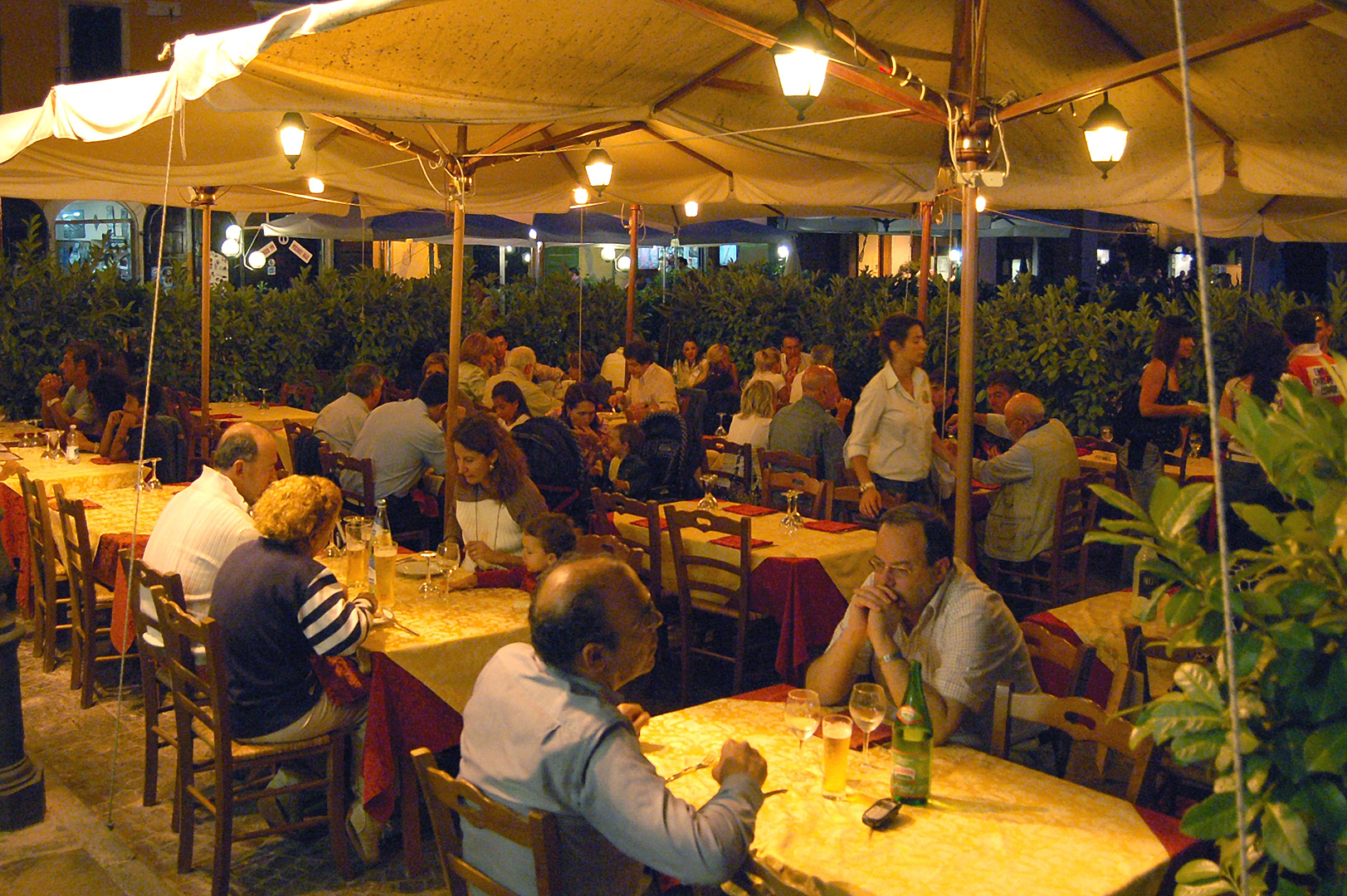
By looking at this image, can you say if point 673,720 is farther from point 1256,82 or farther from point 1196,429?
point 1196,429

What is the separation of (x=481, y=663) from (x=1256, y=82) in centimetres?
427

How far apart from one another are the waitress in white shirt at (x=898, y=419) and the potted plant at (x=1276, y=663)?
444 centimetres

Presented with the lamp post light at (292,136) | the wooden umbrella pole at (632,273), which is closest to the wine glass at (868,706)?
the lamp post light at (292,136)

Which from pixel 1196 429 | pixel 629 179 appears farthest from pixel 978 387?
pixel 629 179

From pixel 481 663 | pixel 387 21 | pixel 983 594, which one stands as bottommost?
pixel 481 663

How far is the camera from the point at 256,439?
15.5 ft

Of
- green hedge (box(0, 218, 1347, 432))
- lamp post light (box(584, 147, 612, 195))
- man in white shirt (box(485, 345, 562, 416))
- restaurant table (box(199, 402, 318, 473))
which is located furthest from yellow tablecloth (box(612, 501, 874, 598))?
green hedge (box(0, 218, 1347, 432))

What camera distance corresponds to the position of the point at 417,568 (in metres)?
4.85

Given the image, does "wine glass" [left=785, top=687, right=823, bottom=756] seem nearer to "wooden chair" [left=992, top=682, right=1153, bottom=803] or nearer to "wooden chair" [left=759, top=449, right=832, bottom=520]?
"wooden chair" [left=992, top=682, right=1153, bottom=803]

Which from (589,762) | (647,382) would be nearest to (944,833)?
(589,762)

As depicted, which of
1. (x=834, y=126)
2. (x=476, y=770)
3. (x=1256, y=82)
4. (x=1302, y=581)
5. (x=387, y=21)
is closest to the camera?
(x=1302, y=581)

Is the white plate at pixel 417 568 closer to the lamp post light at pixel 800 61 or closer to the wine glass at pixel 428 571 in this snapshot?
the wine glass at pixel 428 571

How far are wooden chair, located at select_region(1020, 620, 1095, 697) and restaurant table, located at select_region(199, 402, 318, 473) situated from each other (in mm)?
6942

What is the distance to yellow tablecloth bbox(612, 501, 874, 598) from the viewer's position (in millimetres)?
5422
